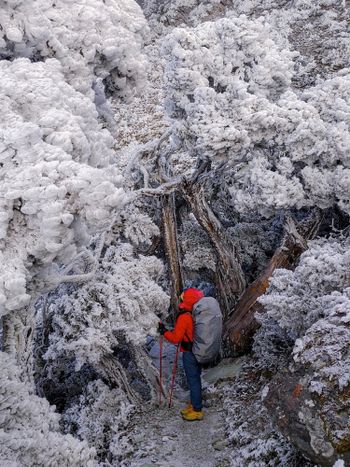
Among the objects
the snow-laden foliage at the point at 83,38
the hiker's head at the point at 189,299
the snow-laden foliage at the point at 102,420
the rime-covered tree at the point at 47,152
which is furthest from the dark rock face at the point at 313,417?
the snow-laden foliage at the point at 83,38

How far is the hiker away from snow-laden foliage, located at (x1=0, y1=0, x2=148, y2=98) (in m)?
2.76

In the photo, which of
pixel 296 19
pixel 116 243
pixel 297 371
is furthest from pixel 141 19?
pixel 296 19

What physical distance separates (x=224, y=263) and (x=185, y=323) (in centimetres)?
221

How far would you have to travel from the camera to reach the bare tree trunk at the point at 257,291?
777cm

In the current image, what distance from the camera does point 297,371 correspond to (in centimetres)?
456

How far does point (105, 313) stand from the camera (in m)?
6.44

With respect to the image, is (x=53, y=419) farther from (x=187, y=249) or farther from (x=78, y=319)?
(x=187, y=249)

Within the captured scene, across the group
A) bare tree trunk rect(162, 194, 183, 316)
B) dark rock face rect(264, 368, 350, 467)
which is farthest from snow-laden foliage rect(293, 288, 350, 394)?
bare tree trunk rect(162, 194, 183, 316)

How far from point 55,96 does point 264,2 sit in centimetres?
1692

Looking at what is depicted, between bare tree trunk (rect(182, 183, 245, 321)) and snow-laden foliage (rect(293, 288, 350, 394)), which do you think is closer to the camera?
snow-laden foliage (rect(293, 288, 350, 394))

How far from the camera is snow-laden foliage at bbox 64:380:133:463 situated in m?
6.11

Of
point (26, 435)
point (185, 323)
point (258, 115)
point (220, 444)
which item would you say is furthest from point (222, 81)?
point (26, 435)

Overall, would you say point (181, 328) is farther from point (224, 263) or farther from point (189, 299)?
point (224, 263)

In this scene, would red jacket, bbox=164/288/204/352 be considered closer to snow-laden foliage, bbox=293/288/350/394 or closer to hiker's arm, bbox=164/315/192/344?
hiker's arm, bbox=164/315/192/344
